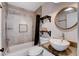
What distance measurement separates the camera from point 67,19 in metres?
1.08

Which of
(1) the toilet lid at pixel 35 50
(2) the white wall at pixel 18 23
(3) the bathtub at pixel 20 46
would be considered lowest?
(1) the toilet lid at pixel 35 50

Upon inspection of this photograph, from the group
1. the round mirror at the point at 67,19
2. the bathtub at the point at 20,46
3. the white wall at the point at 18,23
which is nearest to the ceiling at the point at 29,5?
the white wall at the point at 18,23

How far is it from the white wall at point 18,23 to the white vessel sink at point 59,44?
0.82 feet

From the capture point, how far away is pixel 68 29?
1062 millimetres

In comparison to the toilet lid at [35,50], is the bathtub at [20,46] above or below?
above

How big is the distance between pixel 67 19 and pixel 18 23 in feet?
1.85

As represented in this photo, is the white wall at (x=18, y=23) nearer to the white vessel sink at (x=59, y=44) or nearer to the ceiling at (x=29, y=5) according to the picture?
the ceiling at (x=29, y=5)

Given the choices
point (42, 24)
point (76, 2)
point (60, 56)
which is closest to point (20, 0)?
point (42, 24)

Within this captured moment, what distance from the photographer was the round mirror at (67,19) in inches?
41.4

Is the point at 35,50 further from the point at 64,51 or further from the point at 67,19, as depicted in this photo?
the point at 67,19

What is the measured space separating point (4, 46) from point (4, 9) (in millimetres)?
412

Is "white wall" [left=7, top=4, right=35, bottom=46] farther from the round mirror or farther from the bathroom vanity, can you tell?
the round mirror

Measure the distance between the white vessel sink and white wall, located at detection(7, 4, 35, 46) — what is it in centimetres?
25

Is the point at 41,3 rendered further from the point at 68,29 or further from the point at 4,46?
the point at 4,46
